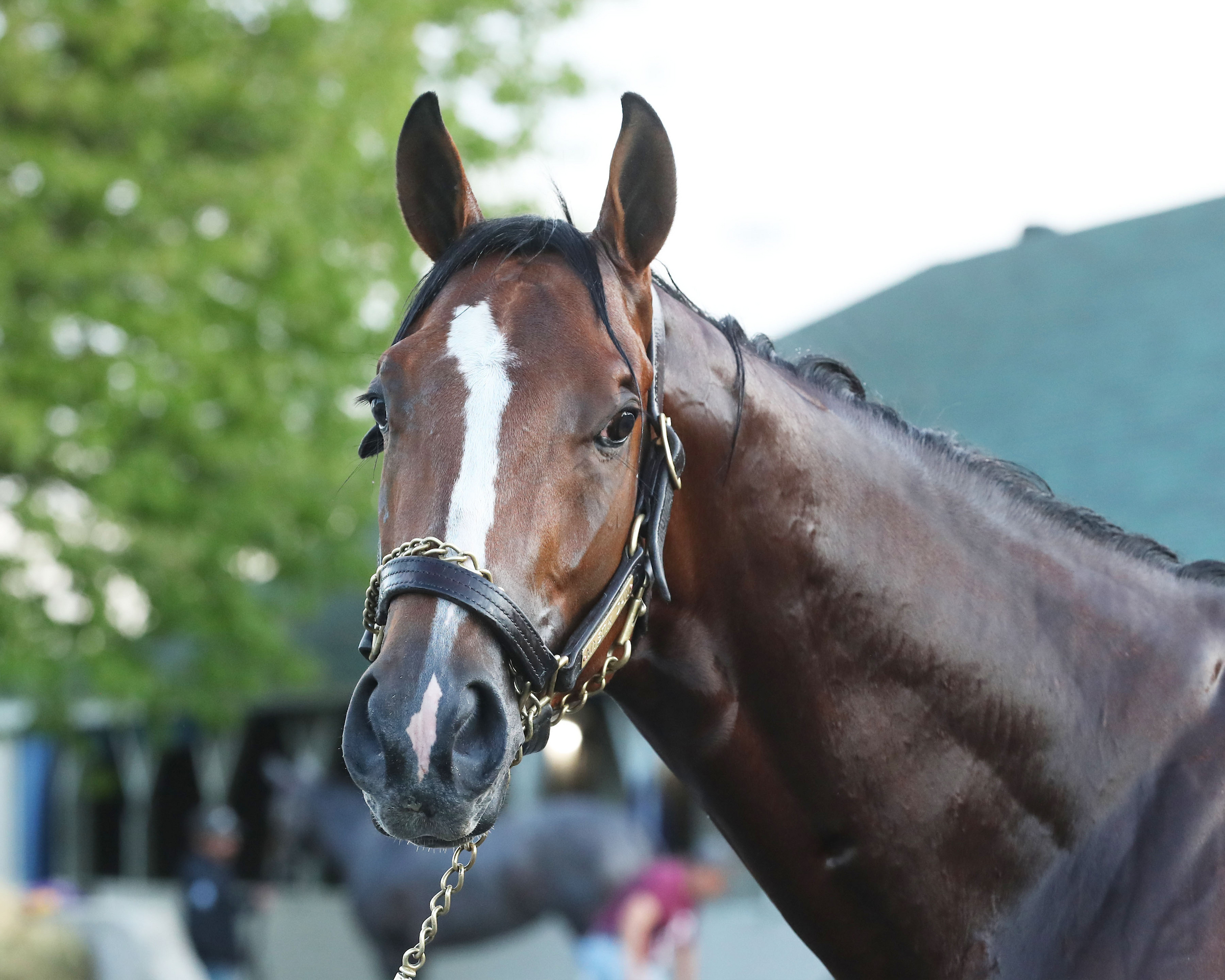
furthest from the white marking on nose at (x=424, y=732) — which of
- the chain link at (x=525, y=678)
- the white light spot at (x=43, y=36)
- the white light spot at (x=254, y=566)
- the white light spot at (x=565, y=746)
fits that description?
the white light spot at (x=43, y=36)

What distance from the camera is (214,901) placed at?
33.9 feet

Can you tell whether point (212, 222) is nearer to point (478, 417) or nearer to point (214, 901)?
point (214, 901)

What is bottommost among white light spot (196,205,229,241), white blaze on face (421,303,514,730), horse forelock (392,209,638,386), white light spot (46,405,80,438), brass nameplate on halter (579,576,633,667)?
brass nameplate on halter (579,576,633,667)

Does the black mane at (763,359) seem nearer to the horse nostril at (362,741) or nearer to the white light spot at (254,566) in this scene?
the horse nostril at (362,741)

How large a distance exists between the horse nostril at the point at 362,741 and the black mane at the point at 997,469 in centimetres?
101

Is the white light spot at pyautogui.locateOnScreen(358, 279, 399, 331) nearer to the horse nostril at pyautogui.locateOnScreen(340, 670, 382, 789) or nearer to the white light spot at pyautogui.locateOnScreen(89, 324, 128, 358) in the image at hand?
the white light spot at pyautogui.locateOnScreen(89, 324, 128, 358)

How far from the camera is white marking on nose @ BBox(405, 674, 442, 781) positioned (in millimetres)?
1835

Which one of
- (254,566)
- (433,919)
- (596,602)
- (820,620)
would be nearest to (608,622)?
(596,602)

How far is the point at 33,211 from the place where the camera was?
29.3ft

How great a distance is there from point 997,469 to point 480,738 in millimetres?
1252

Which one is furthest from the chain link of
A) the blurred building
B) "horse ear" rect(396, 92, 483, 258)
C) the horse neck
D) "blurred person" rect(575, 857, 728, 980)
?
"blurred person" rect(575, 857, 728, 980)

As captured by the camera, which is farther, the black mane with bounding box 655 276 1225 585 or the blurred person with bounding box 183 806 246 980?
the blurred person with bounding box 183 806 246 980

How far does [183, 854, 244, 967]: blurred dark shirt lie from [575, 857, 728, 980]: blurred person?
3024 millimetres

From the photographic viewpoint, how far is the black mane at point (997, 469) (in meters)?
2.52
